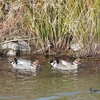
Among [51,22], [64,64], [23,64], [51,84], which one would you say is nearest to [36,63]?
[23,64]

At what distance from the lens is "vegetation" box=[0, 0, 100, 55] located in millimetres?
12953

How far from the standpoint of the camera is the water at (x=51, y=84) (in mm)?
9969

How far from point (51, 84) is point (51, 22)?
9.61ft

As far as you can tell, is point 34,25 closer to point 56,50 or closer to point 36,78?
point 56,50

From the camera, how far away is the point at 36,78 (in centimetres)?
1170

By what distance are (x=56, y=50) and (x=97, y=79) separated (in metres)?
2.78

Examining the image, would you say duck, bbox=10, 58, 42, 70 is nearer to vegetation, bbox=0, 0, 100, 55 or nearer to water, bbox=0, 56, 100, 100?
water, bbox=0, 56, 100, 100

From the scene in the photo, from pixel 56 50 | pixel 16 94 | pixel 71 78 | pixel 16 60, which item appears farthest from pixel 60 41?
pixel 16 94

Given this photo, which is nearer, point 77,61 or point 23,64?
point 77,61

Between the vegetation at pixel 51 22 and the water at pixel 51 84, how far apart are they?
73 centimetres

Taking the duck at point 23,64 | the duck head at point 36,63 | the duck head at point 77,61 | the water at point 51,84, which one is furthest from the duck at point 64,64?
the duck at point 23,64

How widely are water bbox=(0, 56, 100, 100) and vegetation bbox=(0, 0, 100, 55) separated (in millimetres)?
730

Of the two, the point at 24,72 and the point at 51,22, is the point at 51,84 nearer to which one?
the point at 24,72

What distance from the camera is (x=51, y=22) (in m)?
13.6
